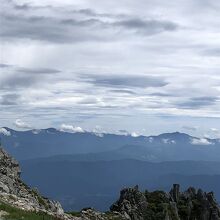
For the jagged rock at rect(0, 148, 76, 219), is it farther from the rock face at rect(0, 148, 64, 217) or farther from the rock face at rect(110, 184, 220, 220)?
the rock face at rect(110, 184, 220, 220)

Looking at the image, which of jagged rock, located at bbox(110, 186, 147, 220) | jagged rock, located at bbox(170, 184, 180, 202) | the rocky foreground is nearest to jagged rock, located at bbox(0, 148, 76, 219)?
the rocky foreground

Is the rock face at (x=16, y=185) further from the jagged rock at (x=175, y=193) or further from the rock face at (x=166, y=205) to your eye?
the jagged rock at (x=175, y=193)

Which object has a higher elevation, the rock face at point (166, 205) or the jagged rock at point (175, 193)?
the jagged rock at point (175, 193)

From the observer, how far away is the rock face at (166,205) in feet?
317

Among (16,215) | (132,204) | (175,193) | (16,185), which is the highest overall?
(175,193)

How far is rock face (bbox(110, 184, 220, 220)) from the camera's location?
317 feet

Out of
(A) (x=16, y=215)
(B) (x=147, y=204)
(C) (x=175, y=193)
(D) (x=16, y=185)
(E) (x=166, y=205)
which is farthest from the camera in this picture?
(C) (x=175, y=193)

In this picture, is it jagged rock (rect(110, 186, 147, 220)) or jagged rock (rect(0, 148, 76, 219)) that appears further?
jagged rock (rect(110, 186, 147, 220))

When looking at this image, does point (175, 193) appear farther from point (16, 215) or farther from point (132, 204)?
point (16, 215)

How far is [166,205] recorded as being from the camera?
106875mm

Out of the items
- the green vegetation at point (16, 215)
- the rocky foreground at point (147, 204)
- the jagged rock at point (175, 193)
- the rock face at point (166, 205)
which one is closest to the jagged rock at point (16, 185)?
the rocky foreground at point (147, 204)

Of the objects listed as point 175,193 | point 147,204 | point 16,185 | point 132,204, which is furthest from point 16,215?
point 175,193

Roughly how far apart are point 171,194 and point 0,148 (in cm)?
6457

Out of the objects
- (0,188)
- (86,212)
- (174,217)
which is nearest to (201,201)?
(174,217)
